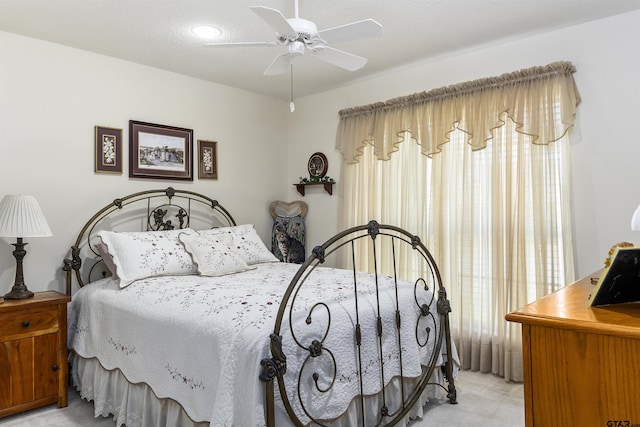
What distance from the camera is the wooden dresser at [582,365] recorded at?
103cm

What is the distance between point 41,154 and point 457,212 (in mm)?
3201

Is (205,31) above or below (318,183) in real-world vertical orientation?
above

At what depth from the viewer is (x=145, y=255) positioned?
2959mm

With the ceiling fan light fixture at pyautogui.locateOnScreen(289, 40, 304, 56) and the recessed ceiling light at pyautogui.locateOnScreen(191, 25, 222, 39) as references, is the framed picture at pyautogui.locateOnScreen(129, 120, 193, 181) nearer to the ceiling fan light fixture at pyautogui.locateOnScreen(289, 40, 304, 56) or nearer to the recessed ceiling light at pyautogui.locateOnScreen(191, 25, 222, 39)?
the recessed ceiling light at pyautogui.locateOnScreen(191, 25, 222, 39)

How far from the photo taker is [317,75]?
13.1ft

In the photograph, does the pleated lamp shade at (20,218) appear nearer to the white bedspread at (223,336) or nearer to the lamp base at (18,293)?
the lamp base at (18,293)

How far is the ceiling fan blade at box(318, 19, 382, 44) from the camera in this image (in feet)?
6.81

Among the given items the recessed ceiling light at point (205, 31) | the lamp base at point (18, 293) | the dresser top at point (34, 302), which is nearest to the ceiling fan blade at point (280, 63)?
the recessed ceiling light at point (205, 31)

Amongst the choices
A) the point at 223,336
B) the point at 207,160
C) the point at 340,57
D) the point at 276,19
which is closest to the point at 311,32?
the point at 276,19

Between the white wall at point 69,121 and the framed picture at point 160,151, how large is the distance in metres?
0.06

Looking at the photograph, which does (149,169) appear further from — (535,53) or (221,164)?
(535,53)

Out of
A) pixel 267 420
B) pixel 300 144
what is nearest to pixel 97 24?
pixel 300 144

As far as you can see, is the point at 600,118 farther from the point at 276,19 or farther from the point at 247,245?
the point at 247,245

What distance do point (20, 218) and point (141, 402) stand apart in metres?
1.38
